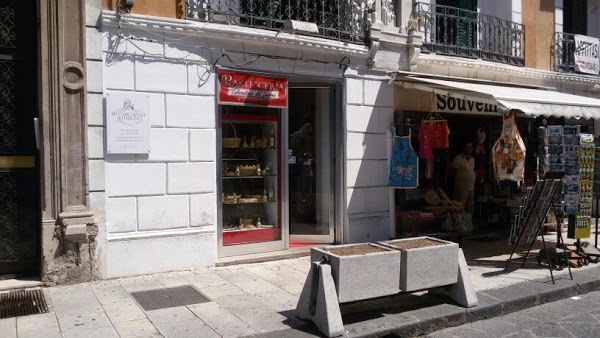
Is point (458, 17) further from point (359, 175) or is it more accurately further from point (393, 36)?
point (359, 175)

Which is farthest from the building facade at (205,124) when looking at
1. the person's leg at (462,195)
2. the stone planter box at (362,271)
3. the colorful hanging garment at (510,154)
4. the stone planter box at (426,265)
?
the stone planter box at (426,265)

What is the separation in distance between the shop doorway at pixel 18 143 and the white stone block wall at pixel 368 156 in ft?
15.5

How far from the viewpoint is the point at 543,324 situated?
573 cm

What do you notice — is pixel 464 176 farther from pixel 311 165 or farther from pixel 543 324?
pixel 543 324

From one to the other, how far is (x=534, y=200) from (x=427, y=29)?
4.34m

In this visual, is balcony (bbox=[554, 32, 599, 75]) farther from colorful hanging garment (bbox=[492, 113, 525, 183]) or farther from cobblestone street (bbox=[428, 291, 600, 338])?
cobblestone street (bbox=[428, 291, 600, 338])

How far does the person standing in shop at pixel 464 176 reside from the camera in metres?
10.5

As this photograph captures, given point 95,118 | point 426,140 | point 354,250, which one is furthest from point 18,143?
point 426,140

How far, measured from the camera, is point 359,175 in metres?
9.20

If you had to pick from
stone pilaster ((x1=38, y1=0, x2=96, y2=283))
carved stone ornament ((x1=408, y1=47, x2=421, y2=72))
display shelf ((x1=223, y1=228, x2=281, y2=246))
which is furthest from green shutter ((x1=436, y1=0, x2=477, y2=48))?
stone pilaster ((x1=38, y1=0, x2=96, y2=283))

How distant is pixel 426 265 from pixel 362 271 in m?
0.84

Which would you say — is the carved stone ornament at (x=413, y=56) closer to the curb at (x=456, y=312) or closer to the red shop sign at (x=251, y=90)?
the red shop sign at (x=251, y=90)

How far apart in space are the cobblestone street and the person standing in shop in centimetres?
422

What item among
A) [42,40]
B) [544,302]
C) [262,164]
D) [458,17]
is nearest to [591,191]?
[544,302]
